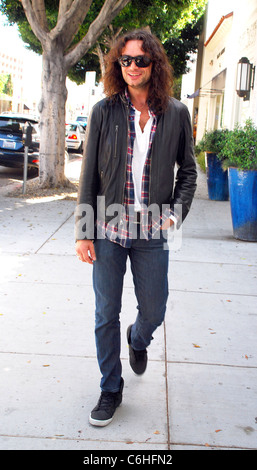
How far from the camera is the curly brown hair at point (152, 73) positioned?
298 cm

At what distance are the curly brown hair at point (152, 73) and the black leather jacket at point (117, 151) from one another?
0.20ft

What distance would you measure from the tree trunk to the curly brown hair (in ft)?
28.4

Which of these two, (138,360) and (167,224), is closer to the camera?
(167,224)

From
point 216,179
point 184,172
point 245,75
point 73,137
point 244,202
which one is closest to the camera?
point 184,172

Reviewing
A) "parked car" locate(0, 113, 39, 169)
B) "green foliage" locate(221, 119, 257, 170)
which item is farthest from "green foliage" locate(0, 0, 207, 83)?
"green foliage" locate(221, 119, 257, 170)

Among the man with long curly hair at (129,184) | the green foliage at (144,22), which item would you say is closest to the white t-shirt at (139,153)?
the man with long curly hair at (129,184)

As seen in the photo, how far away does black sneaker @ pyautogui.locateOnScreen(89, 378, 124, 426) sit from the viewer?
301cm

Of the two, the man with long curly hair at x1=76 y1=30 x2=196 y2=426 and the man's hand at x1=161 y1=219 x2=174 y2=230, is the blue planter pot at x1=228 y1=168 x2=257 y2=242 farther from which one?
the man's hand at x1=161 y1=219 x2=174 y2=230

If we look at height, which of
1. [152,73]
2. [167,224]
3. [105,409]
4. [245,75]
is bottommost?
[105,409]

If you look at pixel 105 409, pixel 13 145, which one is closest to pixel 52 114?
pixel 13 145

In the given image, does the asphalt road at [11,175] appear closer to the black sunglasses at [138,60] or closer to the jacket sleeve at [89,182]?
the jacket sleeve at [89,182]

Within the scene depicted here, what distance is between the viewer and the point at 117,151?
2.92m

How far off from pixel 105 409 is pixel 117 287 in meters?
0.66

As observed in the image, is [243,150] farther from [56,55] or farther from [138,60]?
[56,55]
